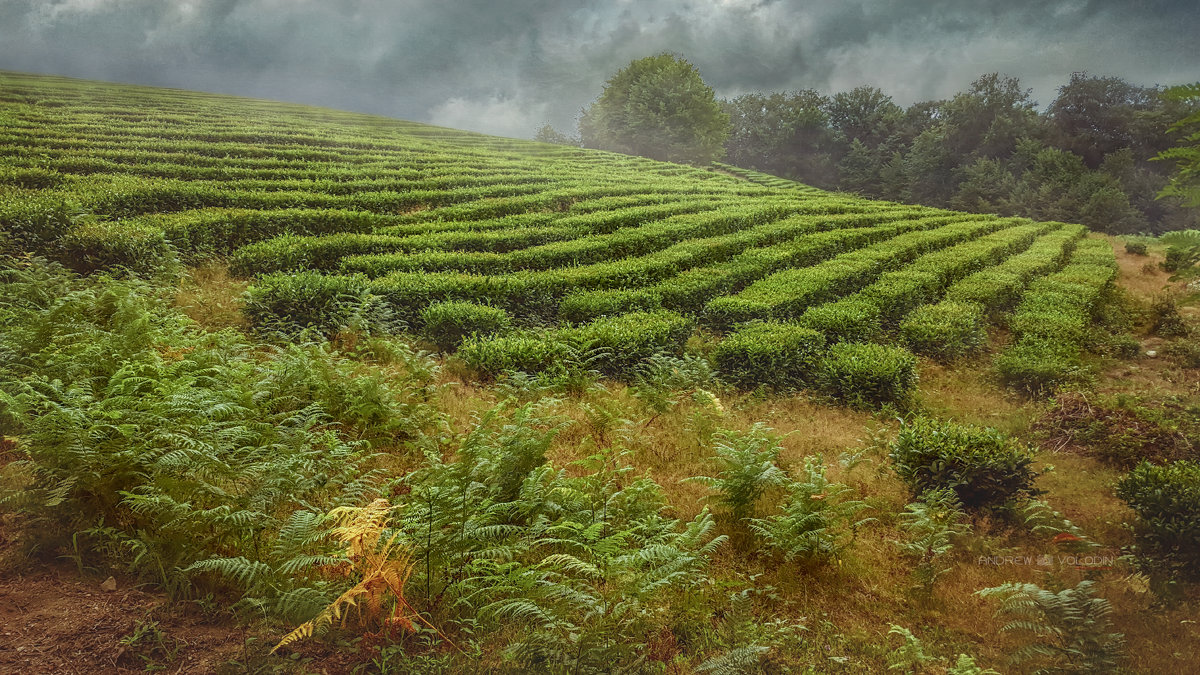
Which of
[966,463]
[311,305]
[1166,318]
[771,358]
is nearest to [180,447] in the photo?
[311,305]

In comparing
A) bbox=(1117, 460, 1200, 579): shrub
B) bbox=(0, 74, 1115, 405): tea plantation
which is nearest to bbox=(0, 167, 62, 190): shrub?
bbox=(0, 74, 1115, 405): tea plantation

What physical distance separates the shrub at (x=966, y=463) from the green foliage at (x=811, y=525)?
826 mm

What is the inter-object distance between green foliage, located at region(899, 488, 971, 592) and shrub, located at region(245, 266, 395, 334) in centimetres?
754

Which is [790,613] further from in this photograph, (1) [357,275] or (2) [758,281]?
(1) [357,275]

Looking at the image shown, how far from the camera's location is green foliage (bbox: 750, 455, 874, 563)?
4008mm

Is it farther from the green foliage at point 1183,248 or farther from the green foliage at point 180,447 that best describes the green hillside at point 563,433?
the green foliage at point 1183,248

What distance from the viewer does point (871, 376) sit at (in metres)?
6.61

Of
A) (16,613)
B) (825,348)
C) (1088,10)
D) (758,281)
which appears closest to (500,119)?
(758,281)

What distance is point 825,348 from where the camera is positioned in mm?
7922

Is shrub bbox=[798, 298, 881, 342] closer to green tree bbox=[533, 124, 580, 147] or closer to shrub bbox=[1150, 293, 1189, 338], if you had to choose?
shrub bbox=[1150, 293, 1189, 338]

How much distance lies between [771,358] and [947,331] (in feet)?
8.05

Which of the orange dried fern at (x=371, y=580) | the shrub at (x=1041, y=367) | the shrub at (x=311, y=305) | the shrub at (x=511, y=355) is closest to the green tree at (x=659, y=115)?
the shrub at (x=511, y=355)

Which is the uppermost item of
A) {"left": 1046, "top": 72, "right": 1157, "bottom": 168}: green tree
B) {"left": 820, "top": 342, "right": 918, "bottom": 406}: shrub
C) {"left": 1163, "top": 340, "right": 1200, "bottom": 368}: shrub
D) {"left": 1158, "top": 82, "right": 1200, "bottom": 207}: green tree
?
{"left": 1046, "top": 72, "right": 1157, "bottom": 168}: green tree

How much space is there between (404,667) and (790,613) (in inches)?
102
